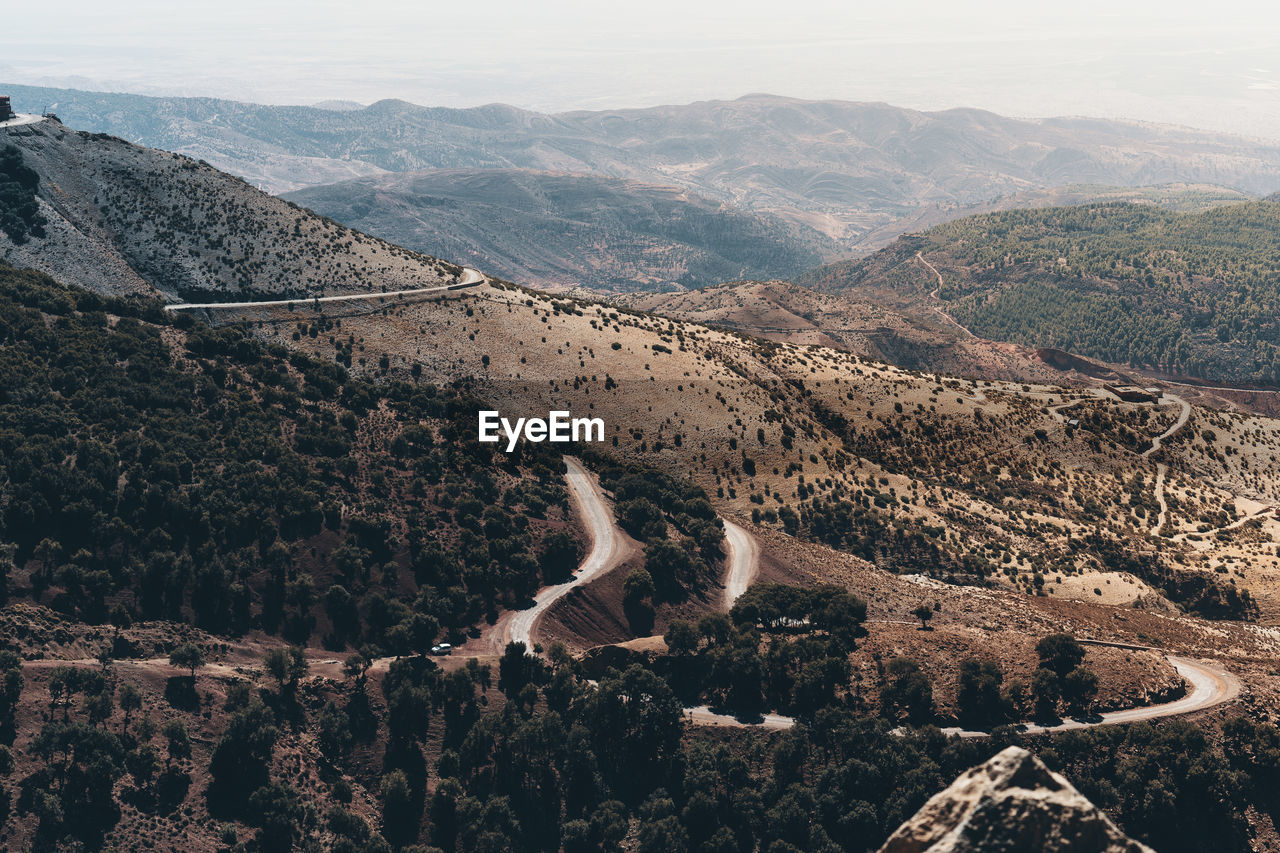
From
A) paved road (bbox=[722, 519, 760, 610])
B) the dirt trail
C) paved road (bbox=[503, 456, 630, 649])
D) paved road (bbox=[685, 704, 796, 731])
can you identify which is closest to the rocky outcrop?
paved road (bbox=[685, 704, 796, 731])

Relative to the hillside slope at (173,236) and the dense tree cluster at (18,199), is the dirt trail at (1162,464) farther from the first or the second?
the dense tree cluster at (18,199)

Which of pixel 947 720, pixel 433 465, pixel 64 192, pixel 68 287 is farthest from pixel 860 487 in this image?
pixel 64 192

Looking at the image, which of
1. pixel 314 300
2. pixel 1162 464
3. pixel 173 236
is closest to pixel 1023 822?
pixel 1162 464

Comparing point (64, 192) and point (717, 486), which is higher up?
point (64, 192)

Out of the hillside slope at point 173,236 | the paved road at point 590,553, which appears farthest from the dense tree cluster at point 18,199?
the paved road at point 590,553

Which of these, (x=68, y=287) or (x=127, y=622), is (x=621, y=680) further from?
(x=68, y=287)

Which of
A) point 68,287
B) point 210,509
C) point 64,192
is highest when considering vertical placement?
point 64,192

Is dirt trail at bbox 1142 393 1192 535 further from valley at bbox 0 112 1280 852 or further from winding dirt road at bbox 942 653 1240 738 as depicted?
winding dirt road at bbox 942 653 1240 738
